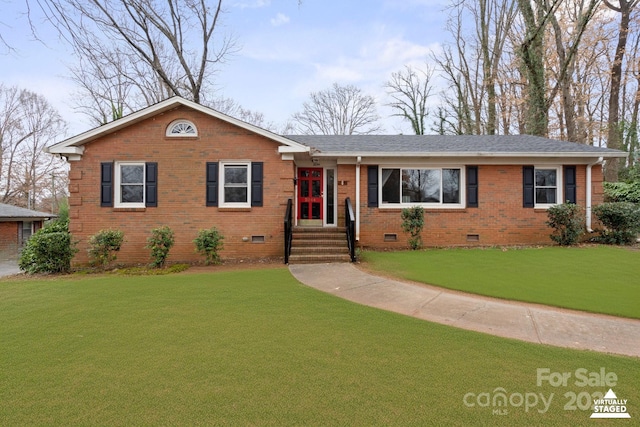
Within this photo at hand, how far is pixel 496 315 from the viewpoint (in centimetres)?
432

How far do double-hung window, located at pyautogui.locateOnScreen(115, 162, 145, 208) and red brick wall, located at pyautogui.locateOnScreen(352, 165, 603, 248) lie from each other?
733cm

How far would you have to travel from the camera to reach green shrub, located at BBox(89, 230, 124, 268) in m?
8.47

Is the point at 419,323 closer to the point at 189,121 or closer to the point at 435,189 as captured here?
the point at 435,189

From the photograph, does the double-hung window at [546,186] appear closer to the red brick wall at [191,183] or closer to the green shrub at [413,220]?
the green shrub at [413,220]

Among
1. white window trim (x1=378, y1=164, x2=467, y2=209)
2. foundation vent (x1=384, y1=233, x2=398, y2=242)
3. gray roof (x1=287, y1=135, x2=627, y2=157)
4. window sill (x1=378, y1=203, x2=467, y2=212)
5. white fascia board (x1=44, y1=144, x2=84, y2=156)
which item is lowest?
foundation vent (x1=384, y1=233, x2=398, y2=242)

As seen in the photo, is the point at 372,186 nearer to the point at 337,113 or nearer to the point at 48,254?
the point at 48,254

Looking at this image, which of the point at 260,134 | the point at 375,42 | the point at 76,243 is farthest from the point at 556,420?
the point at 375,42

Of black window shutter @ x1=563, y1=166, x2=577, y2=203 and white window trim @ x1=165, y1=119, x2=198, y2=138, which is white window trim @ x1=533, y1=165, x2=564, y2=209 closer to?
black window shutter @ x1=563, y1=166, x2=577, y2=203

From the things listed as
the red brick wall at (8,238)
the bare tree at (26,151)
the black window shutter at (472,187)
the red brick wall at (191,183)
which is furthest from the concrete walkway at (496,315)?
the bare tree at (26,151)

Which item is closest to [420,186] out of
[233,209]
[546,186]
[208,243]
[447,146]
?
[447,146]

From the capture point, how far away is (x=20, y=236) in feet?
67.4

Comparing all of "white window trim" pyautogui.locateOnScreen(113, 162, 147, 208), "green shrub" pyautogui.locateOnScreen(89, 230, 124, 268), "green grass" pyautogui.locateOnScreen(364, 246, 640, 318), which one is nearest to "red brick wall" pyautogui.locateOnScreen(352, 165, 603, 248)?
"green grass" pyautogui.locateOnScreen(364, 246, 640, 318)

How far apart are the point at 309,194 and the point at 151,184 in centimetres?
525

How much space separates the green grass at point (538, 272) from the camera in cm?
495
